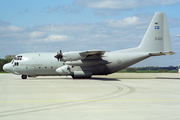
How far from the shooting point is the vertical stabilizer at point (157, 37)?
104 feet

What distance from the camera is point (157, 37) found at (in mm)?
31875

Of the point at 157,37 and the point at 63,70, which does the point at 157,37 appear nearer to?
the point at 157,37

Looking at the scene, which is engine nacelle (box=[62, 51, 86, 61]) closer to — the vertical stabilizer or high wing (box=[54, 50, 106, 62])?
high wing (box=[54, 50, 106, 62])

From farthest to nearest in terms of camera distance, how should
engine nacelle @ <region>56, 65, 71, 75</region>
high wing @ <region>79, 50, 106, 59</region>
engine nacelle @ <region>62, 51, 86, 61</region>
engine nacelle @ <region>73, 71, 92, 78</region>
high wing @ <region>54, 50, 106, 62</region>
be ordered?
engine nacelle @ <region>73, 71, 92, 78</region>, engine nacelle @ <region>56, 65, 71, 75</region>, engine nacelle @ <region>62, 51, 86, 61</region>, high wing @ <region>54, 50, 106, 62</region>, high wing @ <region>79, 50, 106, 59</region>

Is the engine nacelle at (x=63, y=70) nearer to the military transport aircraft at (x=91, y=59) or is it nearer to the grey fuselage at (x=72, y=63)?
Result: the military transport aircraft at (x=91, y=59)

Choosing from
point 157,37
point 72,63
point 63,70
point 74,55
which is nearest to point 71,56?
Answer: point 74,55

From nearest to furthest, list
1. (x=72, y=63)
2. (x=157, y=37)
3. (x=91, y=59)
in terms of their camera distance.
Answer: (x=72, y=63), (x=91, y=59), (x=157, y=37)

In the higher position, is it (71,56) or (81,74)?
(71,56)

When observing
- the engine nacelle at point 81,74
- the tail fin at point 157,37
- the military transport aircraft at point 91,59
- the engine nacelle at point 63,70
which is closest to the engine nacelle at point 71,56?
the military transport aircraft at point 91,59

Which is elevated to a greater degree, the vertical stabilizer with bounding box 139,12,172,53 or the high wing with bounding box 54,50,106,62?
the vertical stabilizer with bounding box 139,12,172,53

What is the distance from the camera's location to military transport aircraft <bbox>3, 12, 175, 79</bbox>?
29812mm

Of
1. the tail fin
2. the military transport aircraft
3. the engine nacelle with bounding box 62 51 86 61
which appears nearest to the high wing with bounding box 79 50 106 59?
the military transport aircraft

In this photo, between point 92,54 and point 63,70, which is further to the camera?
point 63,70

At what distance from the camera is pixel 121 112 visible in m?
8.86
